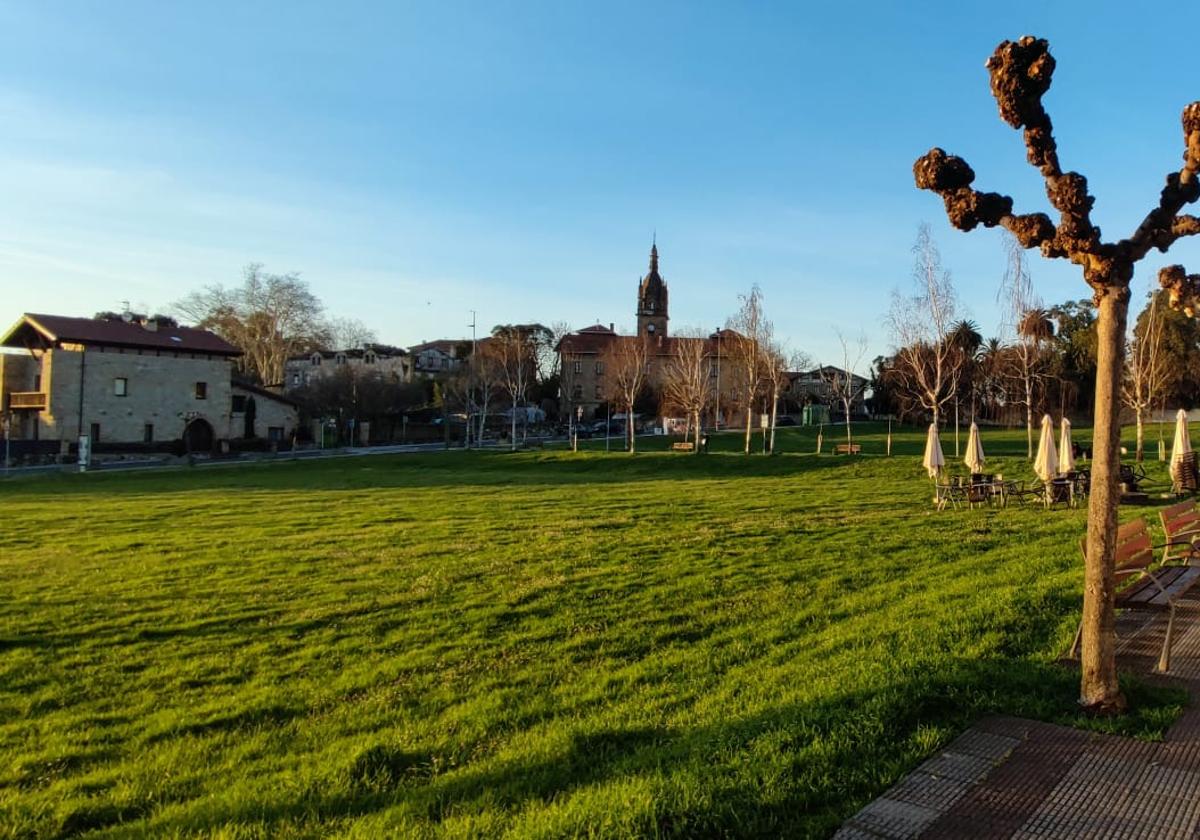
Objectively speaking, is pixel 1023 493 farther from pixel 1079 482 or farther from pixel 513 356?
pixel 513 356

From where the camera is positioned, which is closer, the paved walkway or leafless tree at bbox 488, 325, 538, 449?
the paved walkway

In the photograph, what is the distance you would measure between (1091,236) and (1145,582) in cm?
409

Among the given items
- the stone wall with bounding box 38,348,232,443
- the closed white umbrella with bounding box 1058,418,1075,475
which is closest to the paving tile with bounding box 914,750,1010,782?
the closed white umbrella with bounding box 1058,418,1075,475

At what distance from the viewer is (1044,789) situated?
3648 millimetres

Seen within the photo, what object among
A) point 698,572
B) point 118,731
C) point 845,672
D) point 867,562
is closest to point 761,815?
point 845,672

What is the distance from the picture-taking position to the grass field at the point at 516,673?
13.4ft

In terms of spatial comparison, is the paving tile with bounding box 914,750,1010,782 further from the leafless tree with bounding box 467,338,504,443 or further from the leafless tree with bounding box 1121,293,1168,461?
the leafless tree with bounding box 467,338,504,443

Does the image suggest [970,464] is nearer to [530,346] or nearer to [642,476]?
[642,476]

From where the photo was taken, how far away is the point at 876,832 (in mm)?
3314

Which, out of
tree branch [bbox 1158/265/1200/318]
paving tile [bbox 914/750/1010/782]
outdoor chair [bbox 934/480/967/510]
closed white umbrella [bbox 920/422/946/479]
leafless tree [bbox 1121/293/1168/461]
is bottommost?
paving tile [bbox 914/750/1010/782]

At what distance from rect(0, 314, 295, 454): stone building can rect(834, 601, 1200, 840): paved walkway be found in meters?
58.1

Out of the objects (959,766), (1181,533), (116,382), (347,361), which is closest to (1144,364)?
(1181,533)

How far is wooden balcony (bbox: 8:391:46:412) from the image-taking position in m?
52.7

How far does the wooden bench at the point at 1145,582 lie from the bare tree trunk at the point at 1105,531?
961 millimetres
